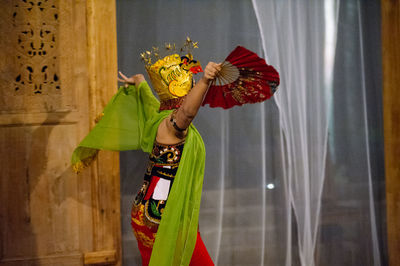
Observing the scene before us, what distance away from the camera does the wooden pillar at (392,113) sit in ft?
8.71

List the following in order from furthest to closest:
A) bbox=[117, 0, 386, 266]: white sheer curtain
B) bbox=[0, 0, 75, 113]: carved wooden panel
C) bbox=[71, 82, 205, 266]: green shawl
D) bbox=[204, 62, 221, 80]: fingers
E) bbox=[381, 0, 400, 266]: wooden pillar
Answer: bbox=[381, 0, 400, 266]: wooden pillar < bbox=[117, 0, 386, 266]: white sheer curtain < bbox=[0, 0, 75, 113]: carved wooden panel < bbox=[71, 82, 205, 266]: green shawl < bbox=[204, 62, 221, 80]: fingers

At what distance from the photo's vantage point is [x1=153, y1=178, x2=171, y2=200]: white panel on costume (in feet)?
5.74

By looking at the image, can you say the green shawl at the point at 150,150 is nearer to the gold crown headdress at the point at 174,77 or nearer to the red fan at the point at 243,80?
the gold crown headdress at the point at 174,77

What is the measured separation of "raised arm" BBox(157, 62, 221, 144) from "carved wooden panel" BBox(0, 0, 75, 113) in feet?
2.67

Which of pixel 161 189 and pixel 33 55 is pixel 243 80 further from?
pixel 33 55

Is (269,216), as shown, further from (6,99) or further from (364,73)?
(6,99)

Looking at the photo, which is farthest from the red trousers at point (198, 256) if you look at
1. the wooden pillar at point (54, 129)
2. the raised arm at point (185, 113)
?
the wooden pillar at point (54, 129)

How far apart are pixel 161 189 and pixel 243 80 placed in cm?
57

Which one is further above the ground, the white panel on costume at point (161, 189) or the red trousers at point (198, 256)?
the white panel on costume at point (161, 189)

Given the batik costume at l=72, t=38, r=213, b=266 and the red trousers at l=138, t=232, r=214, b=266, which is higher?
the batik costume at l=72, t=38, r=213, b=266

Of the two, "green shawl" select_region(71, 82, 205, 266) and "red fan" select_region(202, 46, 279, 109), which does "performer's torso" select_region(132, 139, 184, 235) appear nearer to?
"green shawl" select_region(71, 82, 205, 266)

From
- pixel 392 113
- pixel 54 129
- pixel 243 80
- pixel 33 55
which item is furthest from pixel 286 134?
pixel 33 55

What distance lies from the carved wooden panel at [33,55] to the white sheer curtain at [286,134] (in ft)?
1.21

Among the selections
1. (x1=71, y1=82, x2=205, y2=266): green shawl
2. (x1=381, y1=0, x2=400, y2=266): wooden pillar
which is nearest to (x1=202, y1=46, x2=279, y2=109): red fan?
(x1=71, y1=82, x2=205, y2=266): green shawl
